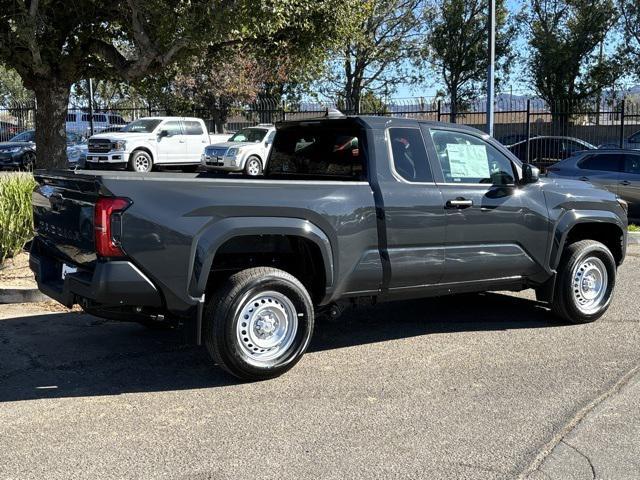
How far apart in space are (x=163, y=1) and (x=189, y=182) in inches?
339

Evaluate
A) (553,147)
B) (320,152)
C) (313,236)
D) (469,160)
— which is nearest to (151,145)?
Result: (553,147)

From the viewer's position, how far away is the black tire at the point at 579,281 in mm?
6609

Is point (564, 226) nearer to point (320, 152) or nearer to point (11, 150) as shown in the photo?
point (320, 152)

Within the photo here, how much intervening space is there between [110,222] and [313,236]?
1.43 meters

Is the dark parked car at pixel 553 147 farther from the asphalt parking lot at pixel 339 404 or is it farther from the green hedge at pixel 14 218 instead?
the green hedge at pixel 14 218

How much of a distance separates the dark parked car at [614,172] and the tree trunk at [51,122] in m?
10.4

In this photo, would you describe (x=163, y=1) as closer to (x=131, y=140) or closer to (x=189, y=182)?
(x=189, y=182)

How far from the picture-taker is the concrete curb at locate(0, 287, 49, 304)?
290 inches

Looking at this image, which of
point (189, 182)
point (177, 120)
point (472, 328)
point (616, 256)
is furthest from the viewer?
point (177, 120)

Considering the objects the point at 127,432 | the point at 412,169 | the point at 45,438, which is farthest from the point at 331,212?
the point at 45,438

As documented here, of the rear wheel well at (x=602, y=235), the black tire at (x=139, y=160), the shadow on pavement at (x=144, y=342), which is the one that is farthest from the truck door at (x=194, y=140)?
the rear wheel well at (x=602, y=235)

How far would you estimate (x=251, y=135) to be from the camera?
23156 mm

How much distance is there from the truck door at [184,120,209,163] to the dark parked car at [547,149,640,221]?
43.5 ft

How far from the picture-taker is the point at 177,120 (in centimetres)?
2380
